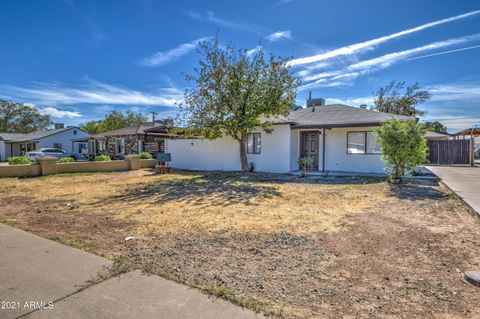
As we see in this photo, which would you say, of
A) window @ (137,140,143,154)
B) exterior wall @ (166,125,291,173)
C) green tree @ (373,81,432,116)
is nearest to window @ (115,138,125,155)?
window @ (137,140,143,154)

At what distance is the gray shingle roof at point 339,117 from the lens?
13.6 meters

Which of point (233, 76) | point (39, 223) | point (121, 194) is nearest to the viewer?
point (39, 223)

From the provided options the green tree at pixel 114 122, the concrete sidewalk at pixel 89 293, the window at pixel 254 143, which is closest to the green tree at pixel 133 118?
the green tree at pixel 114 122

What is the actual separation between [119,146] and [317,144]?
827 inches

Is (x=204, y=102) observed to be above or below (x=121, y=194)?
above

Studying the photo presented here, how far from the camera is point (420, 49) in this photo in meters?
17.8

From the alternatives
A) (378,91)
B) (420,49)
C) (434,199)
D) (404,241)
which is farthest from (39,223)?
(378,91)

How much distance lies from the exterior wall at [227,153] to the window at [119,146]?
9204 mm

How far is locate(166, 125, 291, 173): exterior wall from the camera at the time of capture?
15.5 meters

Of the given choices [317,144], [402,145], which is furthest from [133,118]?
[402,145]

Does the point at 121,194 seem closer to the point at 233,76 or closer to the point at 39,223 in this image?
the point at 39,223

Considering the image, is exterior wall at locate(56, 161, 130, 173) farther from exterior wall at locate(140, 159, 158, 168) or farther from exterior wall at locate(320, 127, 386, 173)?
exterior wall at locate(320, 127, 386, 173)

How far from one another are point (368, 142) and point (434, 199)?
22.4ft

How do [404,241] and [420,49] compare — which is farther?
[420,49]
